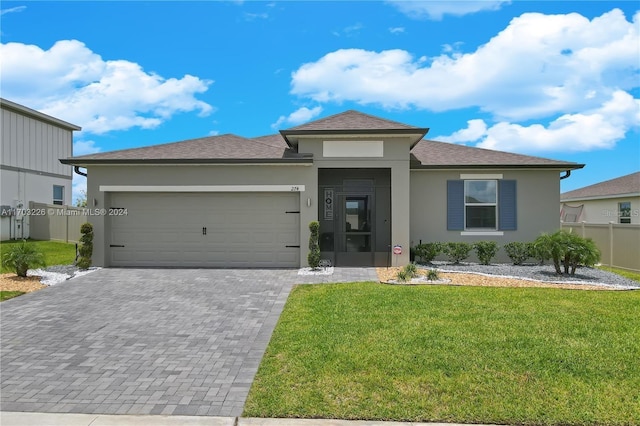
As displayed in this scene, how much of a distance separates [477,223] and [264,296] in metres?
9.01

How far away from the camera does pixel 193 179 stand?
1361 cm

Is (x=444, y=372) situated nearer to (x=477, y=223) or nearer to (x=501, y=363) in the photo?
(x=501, y=363)

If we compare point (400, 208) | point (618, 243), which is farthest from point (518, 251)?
point (400, 208)

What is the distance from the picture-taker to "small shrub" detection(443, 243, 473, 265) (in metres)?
14.1

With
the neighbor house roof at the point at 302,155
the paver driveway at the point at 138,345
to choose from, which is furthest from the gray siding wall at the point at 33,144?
the paver driveway at the point at 138,345

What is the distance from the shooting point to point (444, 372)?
5.13 m

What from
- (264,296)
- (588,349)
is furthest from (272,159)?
(588,349)

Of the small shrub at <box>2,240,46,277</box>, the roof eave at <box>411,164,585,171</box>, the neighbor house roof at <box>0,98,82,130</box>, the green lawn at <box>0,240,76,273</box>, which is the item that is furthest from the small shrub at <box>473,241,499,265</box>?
the neighbor house roof at <box>0,98,82,130</box>

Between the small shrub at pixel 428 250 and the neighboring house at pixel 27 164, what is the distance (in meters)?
20.4

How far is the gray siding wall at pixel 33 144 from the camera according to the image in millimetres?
23188

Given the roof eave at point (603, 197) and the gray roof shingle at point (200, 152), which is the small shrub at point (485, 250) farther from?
the roof eave at point (603, 197)

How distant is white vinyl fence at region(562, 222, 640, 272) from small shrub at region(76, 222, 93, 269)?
17.0 meters

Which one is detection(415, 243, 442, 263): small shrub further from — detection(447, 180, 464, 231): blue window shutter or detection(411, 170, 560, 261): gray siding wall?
detection(447, 180, 464, 231): blue window shutter

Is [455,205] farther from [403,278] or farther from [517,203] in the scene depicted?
[403,278]
